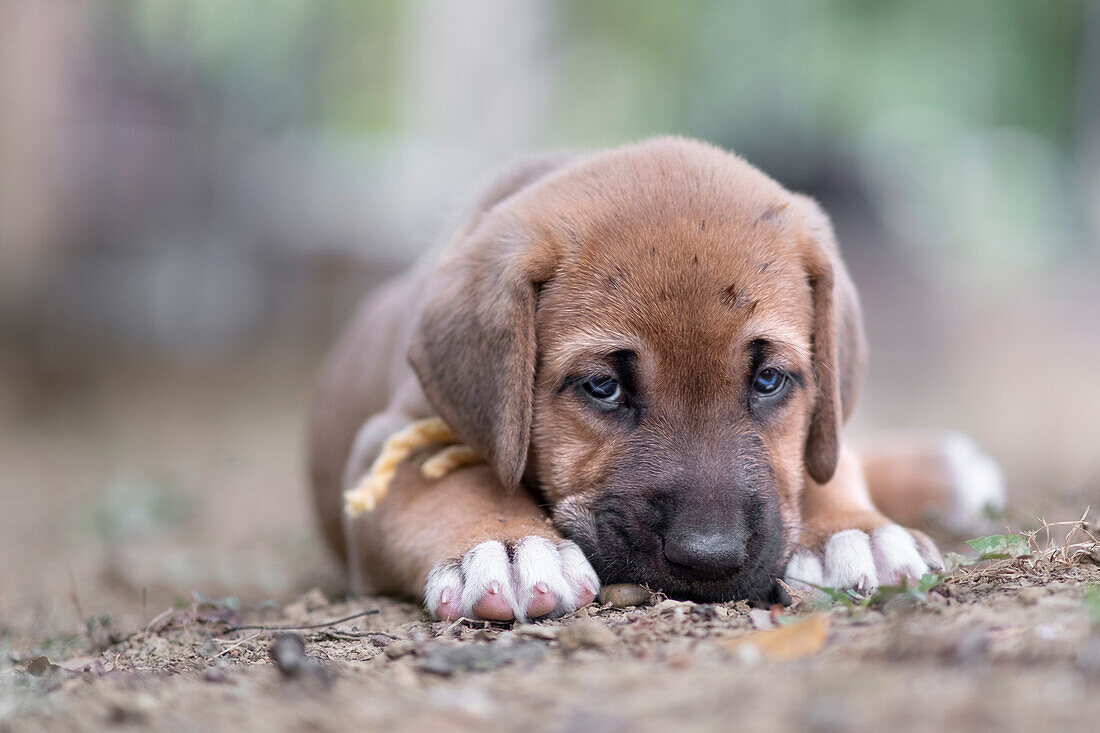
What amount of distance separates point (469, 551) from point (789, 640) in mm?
1235

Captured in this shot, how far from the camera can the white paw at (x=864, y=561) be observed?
376cm

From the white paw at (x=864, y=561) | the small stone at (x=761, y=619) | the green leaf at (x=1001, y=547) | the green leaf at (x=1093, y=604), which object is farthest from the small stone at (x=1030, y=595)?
the small stone at (x=761, y=619)

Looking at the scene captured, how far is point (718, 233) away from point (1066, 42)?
15.5 m

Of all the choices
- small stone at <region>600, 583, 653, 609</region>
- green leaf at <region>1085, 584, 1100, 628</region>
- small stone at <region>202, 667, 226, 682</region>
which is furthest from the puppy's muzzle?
small stone at <region>202, 667, 226, 682</region>

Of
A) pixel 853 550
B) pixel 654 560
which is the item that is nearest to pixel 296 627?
pixel 654 560

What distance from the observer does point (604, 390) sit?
3980mm

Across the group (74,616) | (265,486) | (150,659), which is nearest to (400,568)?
(150,659)

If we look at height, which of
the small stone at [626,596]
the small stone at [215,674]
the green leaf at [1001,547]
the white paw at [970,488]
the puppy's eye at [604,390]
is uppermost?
the puppy's eye at [604,390]

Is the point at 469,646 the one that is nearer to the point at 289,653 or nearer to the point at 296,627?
the point at 289,653

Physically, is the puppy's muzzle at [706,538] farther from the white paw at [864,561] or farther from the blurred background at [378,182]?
the blurred background at [378,182]

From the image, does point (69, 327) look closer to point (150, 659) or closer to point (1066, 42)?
point (150, 659)

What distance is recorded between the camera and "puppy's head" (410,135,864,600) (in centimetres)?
368

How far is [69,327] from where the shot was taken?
1401 cm

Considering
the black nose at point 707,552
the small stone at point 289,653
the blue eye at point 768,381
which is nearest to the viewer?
the small stone at point 289,653
